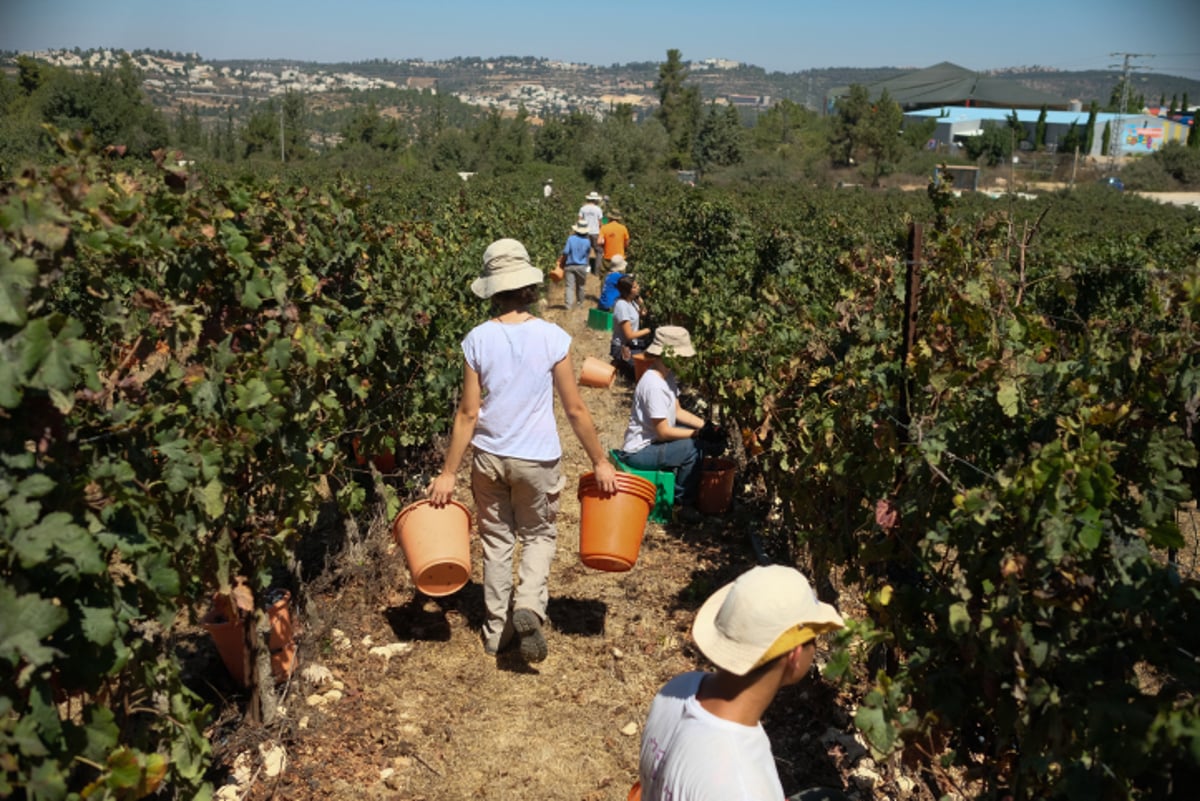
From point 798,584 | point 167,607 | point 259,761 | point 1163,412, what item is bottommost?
point 259,761

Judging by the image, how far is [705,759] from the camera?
2010 millimetres

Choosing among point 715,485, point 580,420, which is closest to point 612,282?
point 715,485

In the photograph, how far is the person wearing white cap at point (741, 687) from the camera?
1.99m

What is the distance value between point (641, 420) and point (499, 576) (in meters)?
1.95

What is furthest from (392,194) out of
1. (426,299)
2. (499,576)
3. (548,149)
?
(548,149)

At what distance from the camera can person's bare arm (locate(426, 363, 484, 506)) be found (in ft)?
13.2

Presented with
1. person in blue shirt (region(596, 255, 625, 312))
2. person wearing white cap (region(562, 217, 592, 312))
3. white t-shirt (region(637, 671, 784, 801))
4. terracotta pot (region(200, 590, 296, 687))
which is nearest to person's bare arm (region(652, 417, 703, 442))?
terracotta pot (region(200, 590, 296, 687))

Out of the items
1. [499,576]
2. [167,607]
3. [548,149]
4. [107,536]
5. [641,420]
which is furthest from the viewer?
[548,149]

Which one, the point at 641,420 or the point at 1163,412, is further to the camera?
the point at 641,420

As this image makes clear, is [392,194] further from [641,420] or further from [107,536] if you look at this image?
[107,536]

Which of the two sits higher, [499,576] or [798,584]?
[798,584]

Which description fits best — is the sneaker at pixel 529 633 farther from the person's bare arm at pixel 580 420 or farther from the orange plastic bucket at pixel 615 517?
the person's bare arm at pixel 580 420

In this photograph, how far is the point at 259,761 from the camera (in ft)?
11.8

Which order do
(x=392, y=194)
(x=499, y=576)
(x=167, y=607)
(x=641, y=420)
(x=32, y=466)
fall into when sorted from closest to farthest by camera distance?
1. (x=32, y=466)
2. (x=167, y=607)
3. (x=499, y=576)
4. (x=641, y=420)
5. (x=392, y=194)
